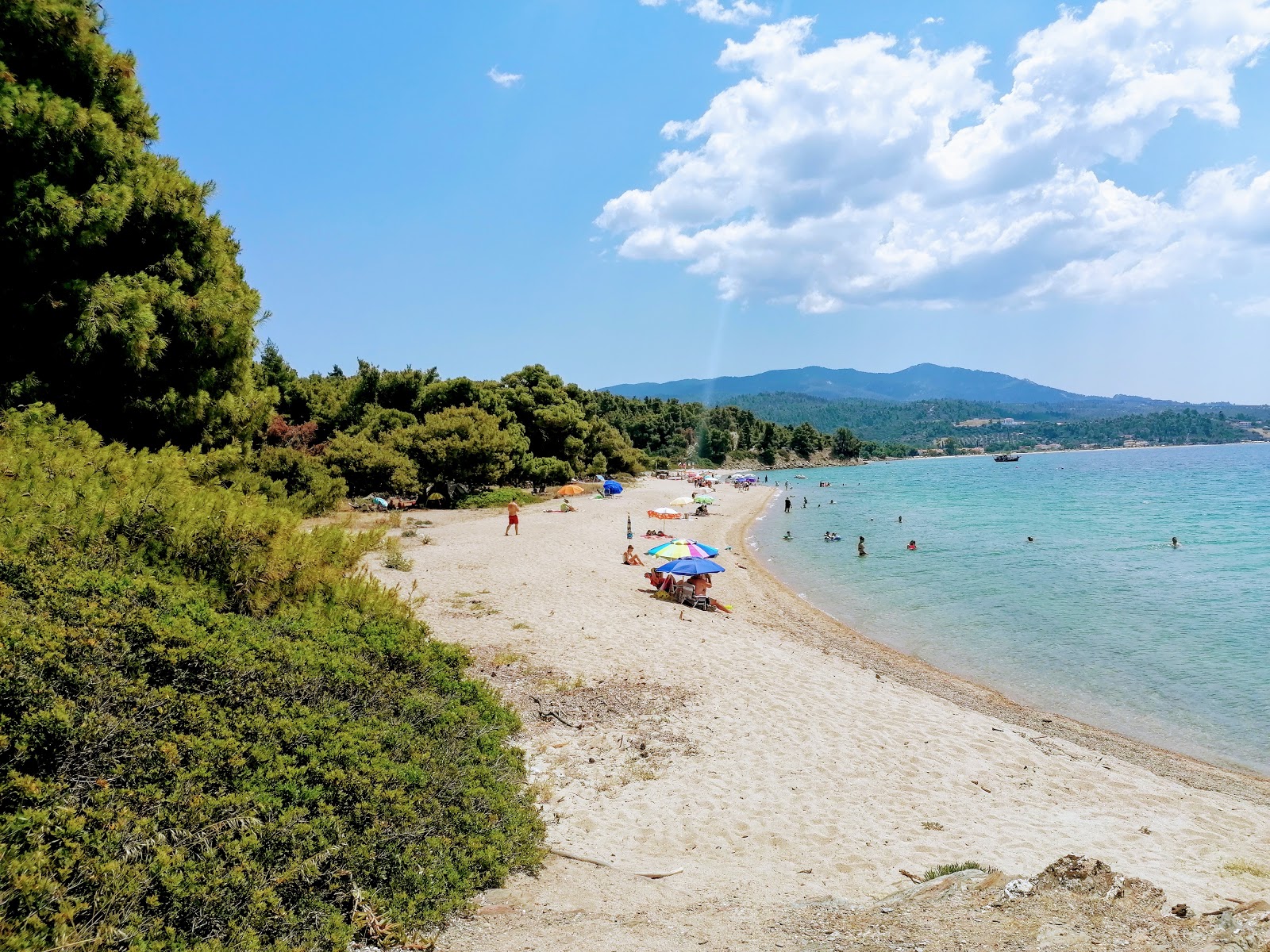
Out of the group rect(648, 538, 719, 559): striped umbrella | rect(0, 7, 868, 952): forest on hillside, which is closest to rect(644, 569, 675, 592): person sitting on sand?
rect(648, 538, 719, 559): striped umbrella

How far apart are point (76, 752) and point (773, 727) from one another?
833cm

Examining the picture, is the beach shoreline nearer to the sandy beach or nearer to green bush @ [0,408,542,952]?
the sandy beach

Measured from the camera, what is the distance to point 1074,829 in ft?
24.6

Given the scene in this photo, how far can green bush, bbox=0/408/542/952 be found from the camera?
3170 millimetres

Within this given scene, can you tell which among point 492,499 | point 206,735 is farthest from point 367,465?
point 206,735

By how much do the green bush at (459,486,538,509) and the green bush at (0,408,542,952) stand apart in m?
29.4

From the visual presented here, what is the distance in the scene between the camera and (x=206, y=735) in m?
3.88

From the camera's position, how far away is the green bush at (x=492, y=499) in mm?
35906

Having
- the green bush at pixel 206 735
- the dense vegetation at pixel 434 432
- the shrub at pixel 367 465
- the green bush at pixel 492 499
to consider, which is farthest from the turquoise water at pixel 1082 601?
the shrub at pixel 367 465

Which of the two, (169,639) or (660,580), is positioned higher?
(169,639)

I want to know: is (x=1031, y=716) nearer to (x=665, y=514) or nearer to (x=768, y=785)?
(x=768, y=785)

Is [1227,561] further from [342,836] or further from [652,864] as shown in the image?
[342,836]

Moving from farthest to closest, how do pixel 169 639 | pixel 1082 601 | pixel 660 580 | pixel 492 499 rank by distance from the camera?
pixel 492 499 → pixel 1082 601 → pixel 660 580 → pixel 169 639

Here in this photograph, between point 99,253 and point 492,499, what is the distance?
29937 mm
